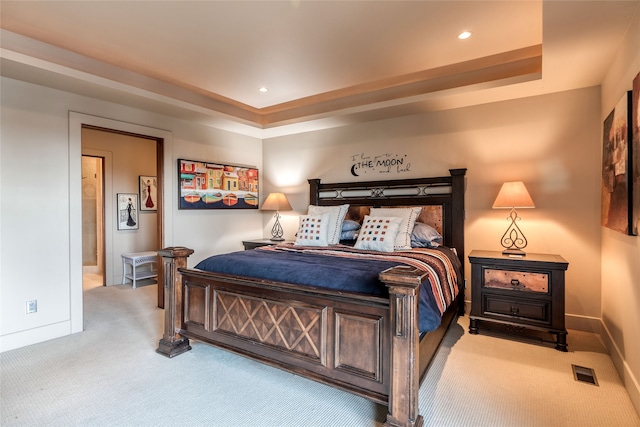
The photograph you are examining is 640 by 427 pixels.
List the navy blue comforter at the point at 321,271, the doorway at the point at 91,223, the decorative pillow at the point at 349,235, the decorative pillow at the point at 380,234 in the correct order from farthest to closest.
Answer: the doorway at the point at 91,223, the decorative pillow at the point at 349,235, the decorative pillow at the point at 380,234, the navy blue comforter at the point at 321,271

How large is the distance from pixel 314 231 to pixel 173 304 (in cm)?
167

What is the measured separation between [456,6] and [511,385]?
273cm

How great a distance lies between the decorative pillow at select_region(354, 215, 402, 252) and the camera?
323 centimetres

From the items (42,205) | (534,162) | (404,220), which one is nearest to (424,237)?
(404,220)

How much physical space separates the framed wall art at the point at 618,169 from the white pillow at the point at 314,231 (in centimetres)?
252

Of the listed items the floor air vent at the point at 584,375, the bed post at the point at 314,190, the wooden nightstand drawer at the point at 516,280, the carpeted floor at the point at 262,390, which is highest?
the bed post at the point at 314,190

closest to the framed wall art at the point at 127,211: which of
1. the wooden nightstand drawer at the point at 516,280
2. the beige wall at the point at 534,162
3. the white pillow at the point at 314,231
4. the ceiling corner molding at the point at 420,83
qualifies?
the ceiling corner molding at the point at 420,83

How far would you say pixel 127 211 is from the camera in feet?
18.4

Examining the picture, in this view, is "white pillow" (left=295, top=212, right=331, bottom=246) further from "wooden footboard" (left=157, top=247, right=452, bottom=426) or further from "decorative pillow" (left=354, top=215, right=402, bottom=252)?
"wooden footboard" (left=157, top=247, right=452, bottom=426)

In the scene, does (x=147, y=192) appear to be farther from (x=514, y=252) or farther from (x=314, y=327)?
(x=514, y=252)

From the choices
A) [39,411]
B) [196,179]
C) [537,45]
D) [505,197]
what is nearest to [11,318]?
[39,411]

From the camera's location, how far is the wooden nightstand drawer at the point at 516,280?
113 inches

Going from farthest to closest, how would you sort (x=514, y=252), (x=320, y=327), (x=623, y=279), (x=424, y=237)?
1. (x=424, y=237)
2. (x=514, y=252)
3. (x=623, y=279)
4. (x=320, y=327)

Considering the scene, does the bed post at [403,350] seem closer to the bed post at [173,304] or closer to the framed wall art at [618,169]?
the framed wall art at [618,169]
